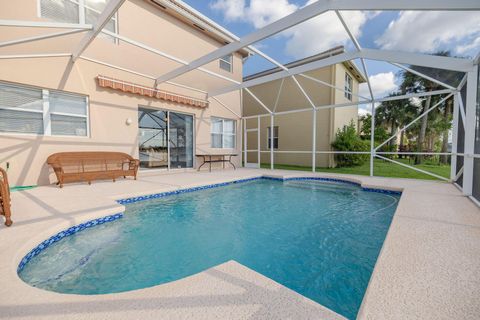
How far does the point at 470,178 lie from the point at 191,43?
Result: 9.00 meters

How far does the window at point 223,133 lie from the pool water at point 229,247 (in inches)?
206

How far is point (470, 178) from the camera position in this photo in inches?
167

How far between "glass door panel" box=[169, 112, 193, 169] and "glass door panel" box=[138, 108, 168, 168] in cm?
25

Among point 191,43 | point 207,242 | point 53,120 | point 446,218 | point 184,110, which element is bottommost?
point 207,242

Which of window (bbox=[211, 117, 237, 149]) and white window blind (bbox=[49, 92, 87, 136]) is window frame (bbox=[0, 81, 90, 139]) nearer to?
white window blind (bbox=[49, 92, 87, 136])

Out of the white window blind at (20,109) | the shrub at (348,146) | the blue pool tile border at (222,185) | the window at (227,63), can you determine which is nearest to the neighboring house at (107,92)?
the white window blind at (20,109)

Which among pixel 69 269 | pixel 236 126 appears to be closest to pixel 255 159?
pixel 236 126

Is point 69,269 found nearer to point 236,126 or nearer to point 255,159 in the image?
point 236,126

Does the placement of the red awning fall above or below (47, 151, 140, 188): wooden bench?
above

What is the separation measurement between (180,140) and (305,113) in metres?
6.57

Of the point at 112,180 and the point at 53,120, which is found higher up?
the point at 53,120

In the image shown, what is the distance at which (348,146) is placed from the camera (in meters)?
10.1

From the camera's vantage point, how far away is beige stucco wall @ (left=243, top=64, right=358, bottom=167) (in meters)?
10.6

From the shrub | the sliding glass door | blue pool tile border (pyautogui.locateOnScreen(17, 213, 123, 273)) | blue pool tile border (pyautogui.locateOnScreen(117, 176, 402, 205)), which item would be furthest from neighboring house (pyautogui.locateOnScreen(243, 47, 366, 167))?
blue pool tile border (pyautogui.locateOnScreen(17, 213, 123, 273))
